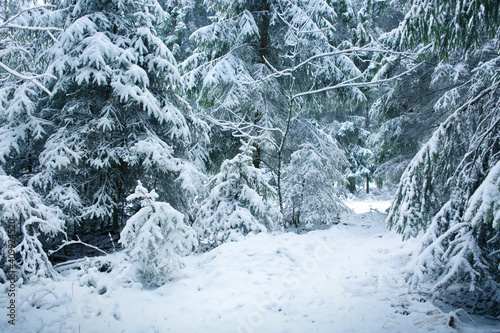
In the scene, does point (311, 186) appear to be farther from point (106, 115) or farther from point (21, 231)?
point (21, 231)

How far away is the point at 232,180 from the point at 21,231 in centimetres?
392

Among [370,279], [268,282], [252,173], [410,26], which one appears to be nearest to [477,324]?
[370,279]

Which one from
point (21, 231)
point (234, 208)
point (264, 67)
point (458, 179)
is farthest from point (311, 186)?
point (21, 231)

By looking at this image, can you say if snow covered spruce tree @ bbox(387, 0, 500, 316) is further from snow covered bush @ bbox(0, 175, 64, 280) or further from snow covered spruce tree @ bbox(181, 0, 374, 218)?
snow covered bush @ bbox(0, 175, 64, 280)

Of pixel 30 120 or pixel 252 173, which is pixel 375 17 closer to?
pixel 252 173

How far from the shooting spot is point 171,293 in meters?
4.33

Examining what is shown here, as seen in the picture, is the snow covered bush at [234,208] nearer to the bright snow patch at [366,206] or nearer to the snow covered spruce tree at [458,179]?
the snow covered spruce tree at [458,179]

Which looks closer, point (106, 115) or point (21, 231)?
point (21, 231)

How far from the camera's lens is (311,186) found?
347 inches

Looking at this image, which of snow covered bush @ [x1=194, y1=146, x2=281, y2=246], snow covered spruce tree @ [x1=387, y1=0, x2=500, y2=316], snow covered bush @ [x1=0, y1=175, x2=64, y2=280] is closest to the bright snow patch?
snow covered bush @ [x1=194, y1=146, x2=281, y2=246]

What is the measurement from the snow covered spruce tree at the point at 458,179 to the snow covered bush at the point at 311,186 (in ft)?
14.0

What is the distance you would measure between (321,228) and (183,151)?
4.98 metres

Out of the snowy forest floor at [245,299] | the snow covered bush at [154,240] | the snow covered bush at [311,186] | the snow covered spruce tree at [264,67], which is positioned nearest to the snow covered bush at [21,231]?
the snowy forest floor at [245,299]

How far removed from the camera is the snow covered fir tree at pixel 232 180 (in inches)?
142
